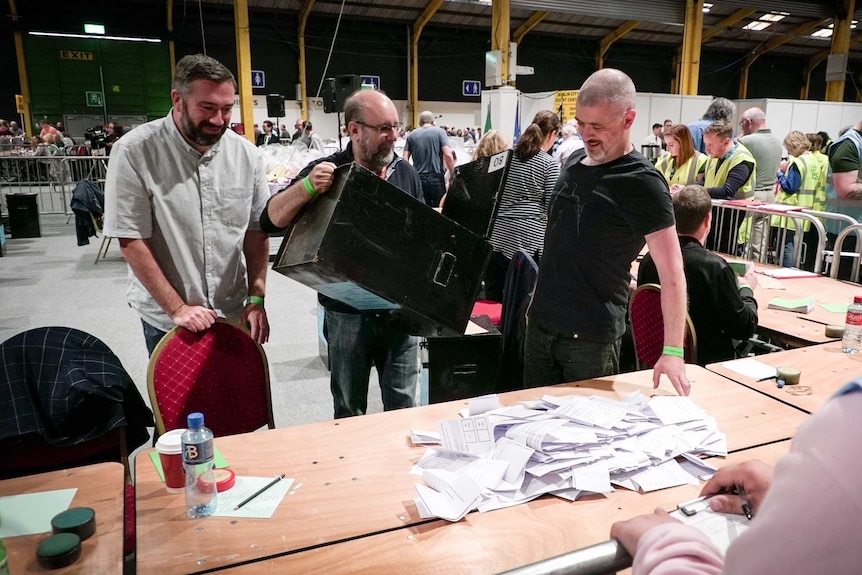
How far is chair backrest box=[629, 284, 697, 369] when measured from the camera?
259cm

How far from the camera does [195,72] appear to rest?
192 centimetres

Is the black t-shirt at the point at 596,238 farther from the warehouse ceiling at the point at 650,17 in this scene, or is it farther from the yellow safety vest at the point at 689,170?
the warehouse ceiling at the point at 650,17

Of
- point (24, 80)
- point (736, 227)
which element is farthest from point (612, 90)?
point (24, 80)

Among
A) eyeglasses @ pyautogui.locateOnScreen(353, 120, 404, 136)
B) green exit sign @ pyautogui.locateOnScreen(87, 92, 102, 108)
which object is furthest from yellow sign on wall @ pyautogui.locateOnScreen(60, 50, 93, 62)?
eyeglasses @ pyautogui.locateOnScreen(353, 120, 404, 136)

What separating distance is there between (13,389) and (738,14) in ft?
58.8

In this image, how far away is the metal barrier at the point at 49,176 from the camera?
10.4 meters

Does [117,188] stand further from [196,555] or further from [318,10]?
[318,10]

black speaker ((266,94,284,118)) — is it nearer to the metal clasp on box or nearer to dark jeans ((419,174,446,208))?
dark jeans ((419,174,446,208))

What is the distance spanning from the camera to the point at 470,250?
188 cm

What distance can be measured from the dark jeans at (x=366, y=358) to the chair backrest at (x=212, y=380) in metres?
0.28

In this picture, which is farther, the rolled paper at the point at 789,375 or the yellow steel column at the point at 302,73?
the yellow steel column at the point at 302,73

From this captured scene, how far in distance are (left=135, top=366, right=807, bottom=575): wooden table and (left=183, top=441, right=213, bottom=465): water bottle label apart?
11 cm

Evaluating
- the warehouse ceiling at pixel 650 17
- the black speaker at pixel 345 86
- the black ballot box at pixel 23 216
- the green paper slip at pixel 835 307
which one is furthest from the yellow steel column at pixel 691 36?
the black ballot box at pixel 23 216

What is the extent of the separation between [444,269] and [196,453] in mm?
856
